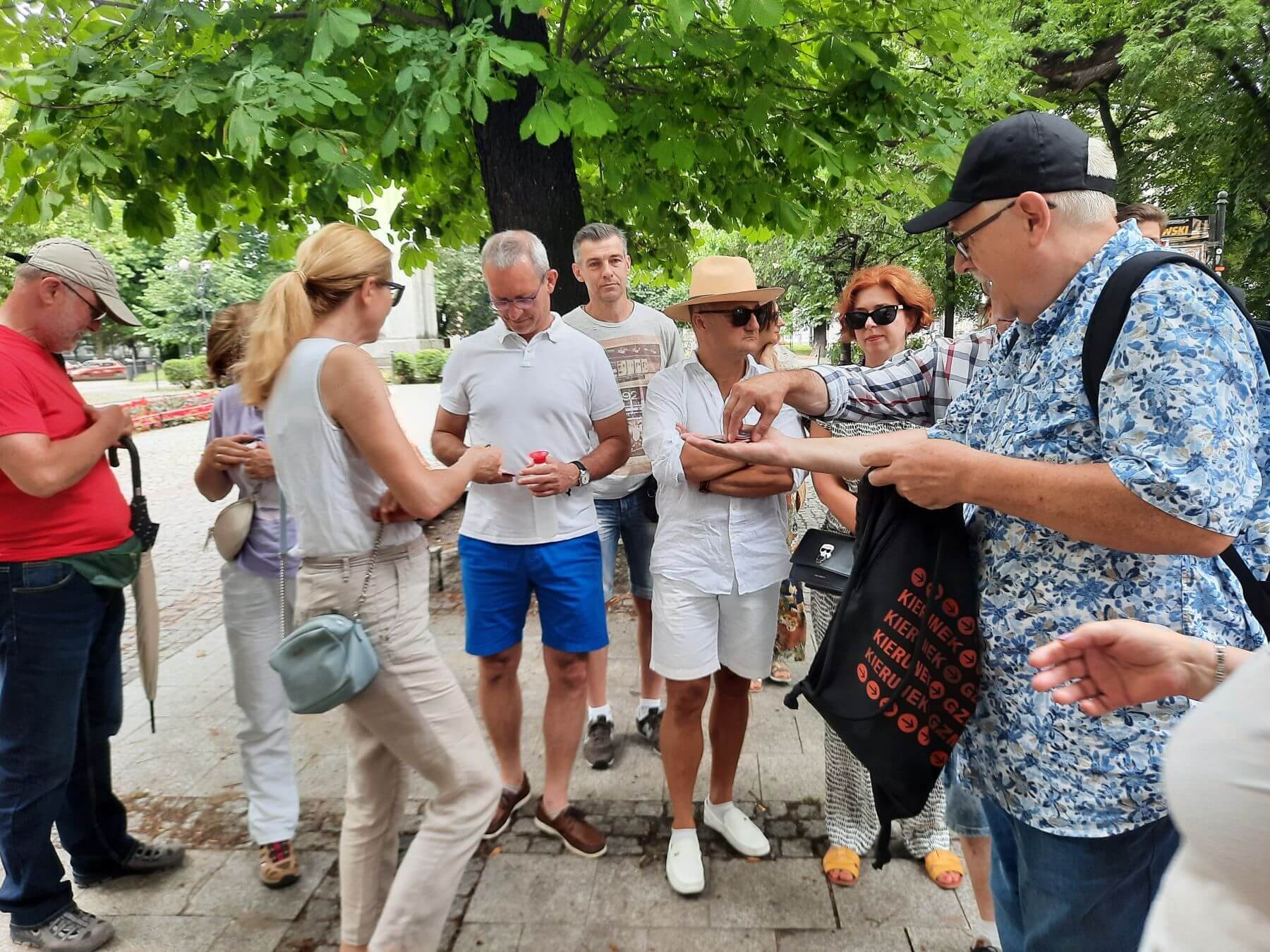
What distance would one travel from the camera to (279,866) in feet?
9.75

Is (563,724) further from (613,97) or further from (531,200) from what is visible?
(613,97)

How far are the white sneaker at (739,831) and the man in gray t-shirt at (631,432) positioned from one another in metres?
0.81

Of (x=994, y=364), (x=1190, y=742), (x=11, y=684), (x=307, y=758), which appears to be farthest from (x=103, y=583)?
(x=1190, y=742)

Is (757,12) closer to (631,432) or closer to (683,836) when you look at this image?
(631,432)

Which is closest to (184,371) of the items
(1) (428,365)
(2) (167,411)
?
(1) (428,365)

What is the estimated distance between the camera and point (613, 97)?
199 inches

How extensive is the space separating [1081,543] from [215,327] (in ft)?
9.86

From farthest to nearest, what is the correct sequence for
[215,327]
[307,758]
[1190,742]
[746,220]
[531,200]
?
[746,220]
[531,200]
[307,758]
[215,327]
[1190,742]

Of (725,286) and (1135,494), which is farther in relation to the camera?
(725,286)

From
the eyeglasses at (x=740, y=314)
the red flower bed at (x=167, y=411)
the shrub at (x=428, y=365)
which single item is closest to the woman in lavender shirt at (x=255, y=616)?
the eyeglasses at (x=740, y=314)

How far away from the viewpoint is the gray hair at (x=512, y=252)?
3195mm

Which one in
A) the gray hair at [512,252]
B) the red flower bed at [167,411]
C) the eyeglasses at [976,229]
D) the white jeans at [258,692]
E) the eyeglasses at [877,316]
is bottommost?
the red flower bed at [167,411]

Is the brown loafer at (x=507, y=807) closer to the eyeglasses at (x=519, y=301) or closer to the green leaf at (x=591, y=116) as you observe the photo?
the eyeglasses at (x=519, y=301)

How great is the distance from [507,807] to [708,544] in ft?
4.79
